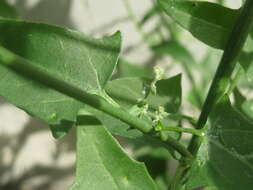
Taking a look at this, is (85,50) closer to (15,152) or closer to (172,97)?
(172,97)

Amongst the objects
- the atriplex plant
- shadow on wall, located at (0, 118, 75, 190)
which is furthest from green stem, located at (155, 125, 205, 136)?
shadow on wall, located at (0, 118, 75, 190)

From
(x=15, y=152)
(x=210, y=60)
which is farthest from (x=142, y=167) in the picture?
(x=15, y=152)

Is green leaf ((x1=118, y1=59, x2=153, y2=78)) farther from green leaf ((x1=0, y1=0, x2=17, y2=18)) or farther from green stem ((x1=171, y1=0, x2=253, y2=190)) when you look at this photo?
green stem ((x1=171, y1=0, x2=253, y2=190))

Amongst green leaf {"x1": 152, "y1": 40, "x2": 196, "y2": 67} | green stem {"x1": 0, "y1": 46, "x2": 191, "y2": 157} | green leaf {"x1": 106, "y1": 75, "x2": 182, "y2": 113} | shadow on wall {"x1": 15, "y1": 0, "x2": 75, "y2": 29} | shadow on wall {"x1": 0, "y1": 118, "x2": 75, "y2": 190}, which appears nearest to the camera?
green stem {"x1": 0, "y1": 46, "x2": 191, "y2": 157}

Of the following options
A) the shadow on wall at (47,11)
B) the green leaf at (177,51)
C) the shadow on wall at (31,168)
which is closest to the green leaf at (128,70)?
the green leaf at (177,51)

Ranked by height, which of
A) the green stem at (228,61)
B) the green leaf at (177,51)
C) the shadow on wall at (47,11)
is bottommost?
the shadow on wall at (47,11)

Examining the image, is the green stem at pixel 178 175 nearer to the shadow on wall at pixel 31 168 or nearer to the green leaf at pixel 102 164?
the green leaf at pixel 102 164
